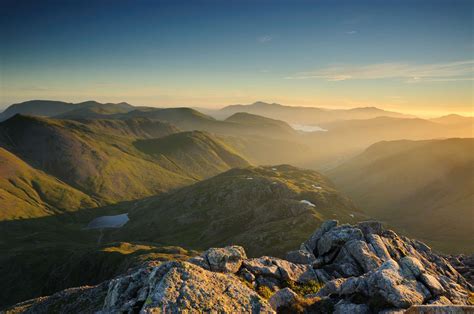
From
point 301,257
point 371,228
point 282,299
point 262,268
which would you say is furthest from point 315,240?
point 282,299

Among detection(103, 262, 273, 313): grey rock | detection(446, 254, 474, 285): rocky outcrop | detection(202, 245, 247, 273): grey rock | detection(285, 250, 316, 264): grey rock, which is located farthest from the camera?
detection(446, 254, 474, 285): rocky outcrop

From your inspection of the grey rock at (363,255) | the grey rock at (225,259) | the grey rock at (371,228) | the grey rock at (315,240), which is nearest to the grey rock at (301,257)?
the grey rock at (315,240)

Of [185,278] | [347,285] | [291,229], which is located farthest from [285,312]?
[291,229]

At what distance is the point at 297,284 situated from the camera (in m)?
35.4

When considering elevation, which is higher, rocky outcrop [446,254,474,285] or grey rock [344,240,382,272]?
grey rock [344,240,382,272]

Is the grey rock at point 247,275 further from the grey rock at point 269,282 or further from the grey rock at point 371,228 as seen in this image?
the grey rock at point 371,228

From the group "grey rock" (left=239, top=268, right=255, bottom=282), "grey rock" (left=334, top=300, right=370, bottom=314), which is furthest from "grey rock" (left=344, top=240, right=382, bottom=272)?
"grey rock" (left=239, top=268, right=255, bottom=282)

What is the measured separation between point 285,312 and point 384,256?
24712 mm

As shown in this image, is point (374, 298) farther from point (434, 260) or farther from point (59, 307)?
point (59, 307)

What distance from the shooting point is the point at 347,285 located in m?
27.5

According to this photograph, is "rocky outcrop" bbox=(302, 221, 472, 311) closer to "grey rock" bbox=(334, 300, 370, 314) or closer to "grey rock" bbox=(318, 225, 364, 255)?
"grey rock" bbox=(318, 225, 364, 255)

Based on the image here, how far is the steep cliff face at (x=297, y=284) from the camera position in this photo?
63.9 ft

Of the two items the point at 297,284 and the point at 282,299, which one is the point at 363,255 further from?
the point at 282,299

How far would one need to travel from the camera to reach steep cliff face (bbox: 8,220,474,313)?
766 inches
